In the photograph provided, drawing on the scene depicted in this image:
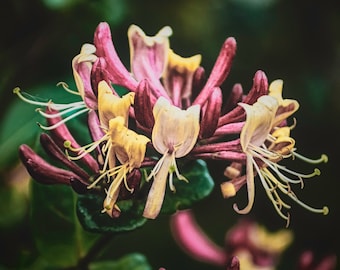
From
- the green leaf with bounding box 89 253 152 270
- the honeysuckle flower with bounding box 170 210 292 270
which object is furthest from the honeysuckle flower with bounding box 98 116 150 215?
the honeysuckle flower with bounding box 170 210 292 270

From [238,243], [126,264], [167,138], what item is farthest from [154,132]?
[238,243]

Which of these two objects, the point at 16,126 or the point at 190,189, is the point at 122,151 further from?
the point at 16,126

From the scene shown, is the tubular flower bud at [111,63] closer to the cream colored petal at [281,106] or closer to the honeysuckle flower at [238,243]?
the cream colored petal at [281,106]

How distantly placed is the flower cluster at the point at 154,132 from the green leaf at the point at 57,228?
7 cm

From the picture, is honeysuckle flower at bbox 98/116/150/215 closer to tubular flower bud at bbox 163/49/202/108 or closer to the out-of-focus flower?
tubular flower bud at bbox 163/49/202/108

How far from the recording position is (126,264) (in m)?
0.85

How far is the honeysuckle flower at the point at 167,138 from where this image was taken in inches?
24.8

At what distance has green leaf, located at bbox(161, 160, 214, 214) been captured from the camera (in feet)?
2.37

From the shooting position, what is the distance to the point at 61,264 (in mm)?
803

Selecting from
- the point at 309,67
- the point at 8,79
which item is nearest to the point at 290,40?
the point at 309,67

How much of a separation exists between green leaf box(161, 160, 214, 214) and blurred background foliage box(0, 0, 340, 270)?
1.1 inches

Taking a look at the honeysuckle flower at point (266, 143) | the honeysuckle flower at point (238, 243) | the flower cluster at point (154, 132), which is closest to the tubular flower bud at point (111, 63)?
the flower cluster at point (154, 132)

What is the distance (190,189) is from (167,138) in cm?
11

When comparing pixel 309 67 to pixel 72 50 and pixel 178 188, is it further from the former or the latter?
pixel 178 188
